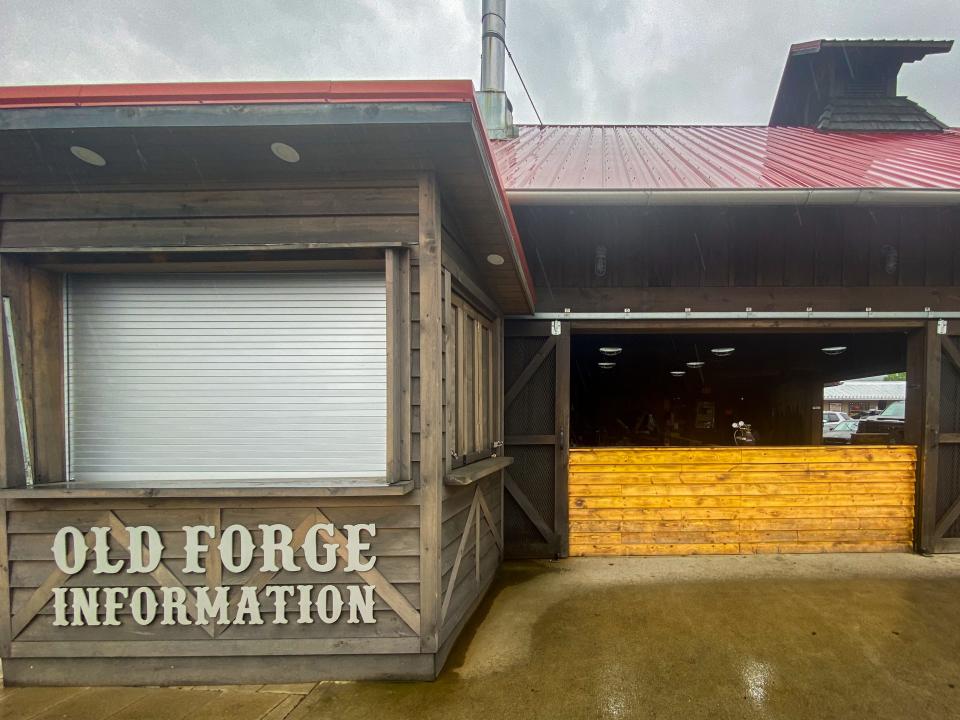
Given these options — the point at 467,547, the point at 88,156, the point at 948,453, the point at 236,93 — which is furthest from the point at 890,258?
the point at 88,156

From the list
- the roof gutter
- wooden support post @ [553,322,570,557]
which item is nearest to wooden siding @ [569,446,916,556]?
wooden support post @ [553,322,570,557]

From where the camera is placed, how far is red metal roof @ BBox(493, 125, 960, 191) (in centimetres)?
399

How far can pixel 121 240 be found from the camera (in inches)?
104

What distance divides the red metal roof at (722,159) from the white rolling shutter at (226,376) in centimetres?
202

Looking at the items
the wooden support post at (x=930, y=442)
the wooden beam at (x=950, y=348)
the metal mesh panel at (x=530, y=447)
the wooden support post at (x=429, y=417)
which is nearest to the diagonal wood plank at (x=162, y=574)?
the wooden support post at (x=429, y=417)

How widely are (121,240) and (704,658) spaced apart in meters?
4.12

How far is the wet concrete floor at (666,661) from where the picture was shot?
7.90 ft

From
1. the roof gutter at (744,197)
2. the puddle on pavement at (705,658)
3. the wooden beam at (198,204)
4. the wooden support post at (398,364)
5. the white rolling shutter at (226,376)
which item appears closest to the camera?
the puddle on pavement at (705,658)

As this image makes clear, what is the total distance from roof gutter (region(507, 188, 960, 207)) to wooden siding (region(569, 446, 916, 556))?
7.86ft

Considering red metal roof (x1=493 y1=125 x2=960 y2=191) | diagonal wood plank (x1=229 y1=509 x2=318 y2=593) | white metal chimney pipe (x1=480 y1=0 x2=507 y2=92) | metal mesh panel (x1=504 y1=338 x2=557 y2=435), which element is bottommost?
diagonal wood plank (x1=229 y1=509 x2=318 y2=593)

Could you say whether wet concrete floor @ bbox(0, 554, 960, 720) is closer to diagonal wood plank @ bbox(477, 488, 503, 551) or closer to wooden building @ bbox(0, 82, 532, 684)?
wooden building @ bbox(0, 82, 532, 684)

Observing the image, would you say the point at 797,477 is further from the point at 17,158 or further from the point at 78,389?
the point at 17,158

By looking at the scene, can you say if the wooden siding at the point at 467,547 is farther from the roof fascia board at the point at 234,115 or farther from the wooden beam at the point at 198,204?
the roof fascia board at the point at 234,115

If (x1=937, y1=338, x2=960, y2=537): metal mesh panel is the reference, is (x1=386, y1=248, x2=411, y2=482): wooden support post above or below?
above
